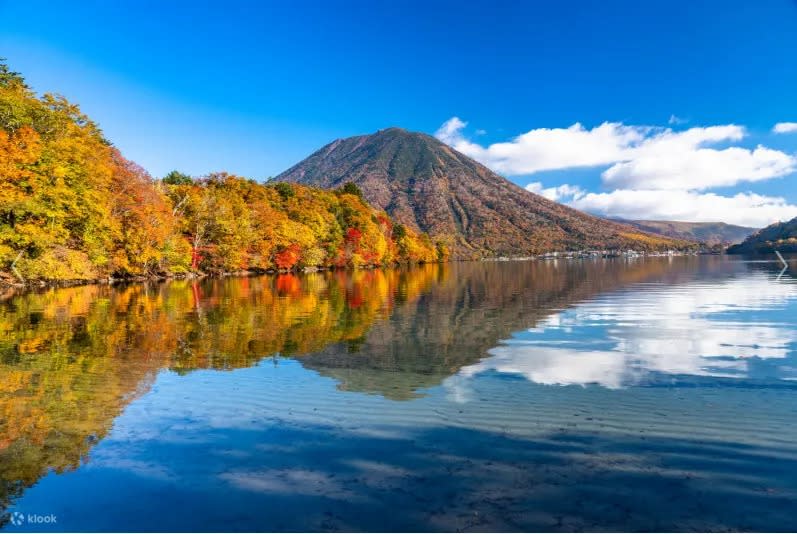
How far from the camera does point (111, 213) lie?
51.3m

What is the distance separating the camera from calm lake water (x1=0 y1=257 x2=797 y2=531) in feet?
17.6

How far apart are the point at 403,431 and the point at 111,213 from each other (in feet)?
172

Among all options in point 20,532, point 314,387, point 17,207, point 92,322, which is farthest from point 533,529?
point 17,207

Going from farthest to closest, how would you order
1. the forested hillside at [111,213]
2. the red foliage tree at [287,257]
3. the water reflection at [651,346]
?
the red foliage tree at [287,257]
the forested hillside at [111,213]
the water reflection at [651,346]

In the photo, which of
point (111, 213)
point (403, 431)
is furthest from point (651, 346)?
point (111, 213)

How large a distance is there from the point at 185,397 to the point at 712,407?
30.4 feet

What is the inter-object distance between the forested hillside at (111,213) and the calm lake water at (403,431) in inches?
1078

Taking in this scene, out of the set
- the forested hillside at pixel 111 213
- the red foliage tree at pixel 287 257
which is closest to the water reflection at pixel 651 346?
the forested hillside at pixel 111 213

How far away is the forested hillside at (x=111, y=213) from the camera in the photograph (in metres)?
38.2

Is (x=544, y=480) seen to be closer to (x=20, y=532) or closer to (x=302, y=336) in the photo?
(x=20, y=532)

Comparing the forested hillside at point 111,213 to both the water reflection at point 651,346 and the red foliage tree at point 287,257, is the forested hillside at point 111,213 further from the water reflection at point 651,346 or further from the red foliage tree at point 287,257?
the water reflection at point 651,346

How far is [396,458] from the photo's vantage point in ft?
21.8

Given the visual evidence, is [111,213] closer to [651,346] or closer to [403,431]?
[651,346]

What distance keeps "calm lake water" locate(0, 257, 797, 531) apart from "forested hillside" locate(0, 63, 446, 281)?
27.4 metres
